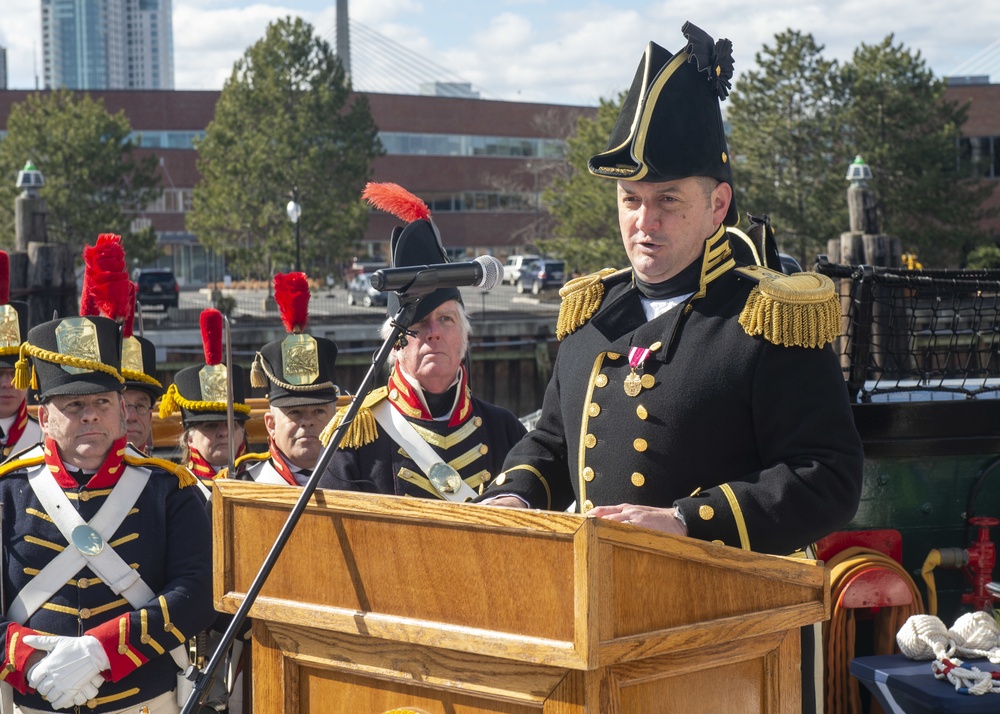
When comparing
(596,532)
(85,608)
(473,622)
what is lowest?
(85,608)

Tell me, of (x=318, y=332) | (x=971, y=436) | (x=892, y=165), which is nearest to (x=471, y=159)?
(x=892, y=165)

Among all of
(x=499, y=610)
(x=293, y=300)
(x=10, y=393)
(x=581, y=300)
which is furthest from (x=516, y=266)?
(x=499, y=610)

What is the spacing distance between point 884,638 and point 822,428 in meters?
1.97

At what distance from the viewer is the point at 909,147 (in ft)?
112

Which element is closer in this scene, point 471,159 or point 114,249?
point 114,249

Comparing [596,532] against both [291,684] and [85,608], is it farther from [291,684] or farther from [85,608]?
[85,608]

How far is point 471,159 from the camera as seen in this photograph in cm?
5850

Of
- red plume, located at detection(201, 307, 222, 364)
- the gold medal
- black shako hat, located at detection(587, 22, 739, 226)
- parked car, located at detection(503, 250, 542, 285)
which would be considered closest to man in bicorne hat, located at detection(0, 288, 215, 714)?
the gold medal

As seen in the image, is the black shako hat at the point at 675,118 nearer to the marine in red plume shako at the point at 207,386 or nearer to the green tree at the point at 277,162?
the marine in red plume shako at the point at 207,386

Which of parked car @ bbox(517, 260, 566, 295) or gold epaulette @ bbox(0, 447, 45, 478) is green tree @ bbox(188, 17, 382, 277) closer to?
parked car @ bbox(517, 260, 566, 295)

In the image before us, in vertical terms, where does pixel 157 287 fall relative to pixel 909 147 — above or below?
below

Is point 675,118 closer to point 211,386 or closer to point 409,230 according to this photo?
point 409,230

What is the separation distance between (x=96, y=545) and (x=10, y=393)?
3.29 m

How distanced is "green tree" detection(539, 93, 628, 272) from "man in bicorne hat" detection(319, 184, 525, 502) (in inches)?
1225
